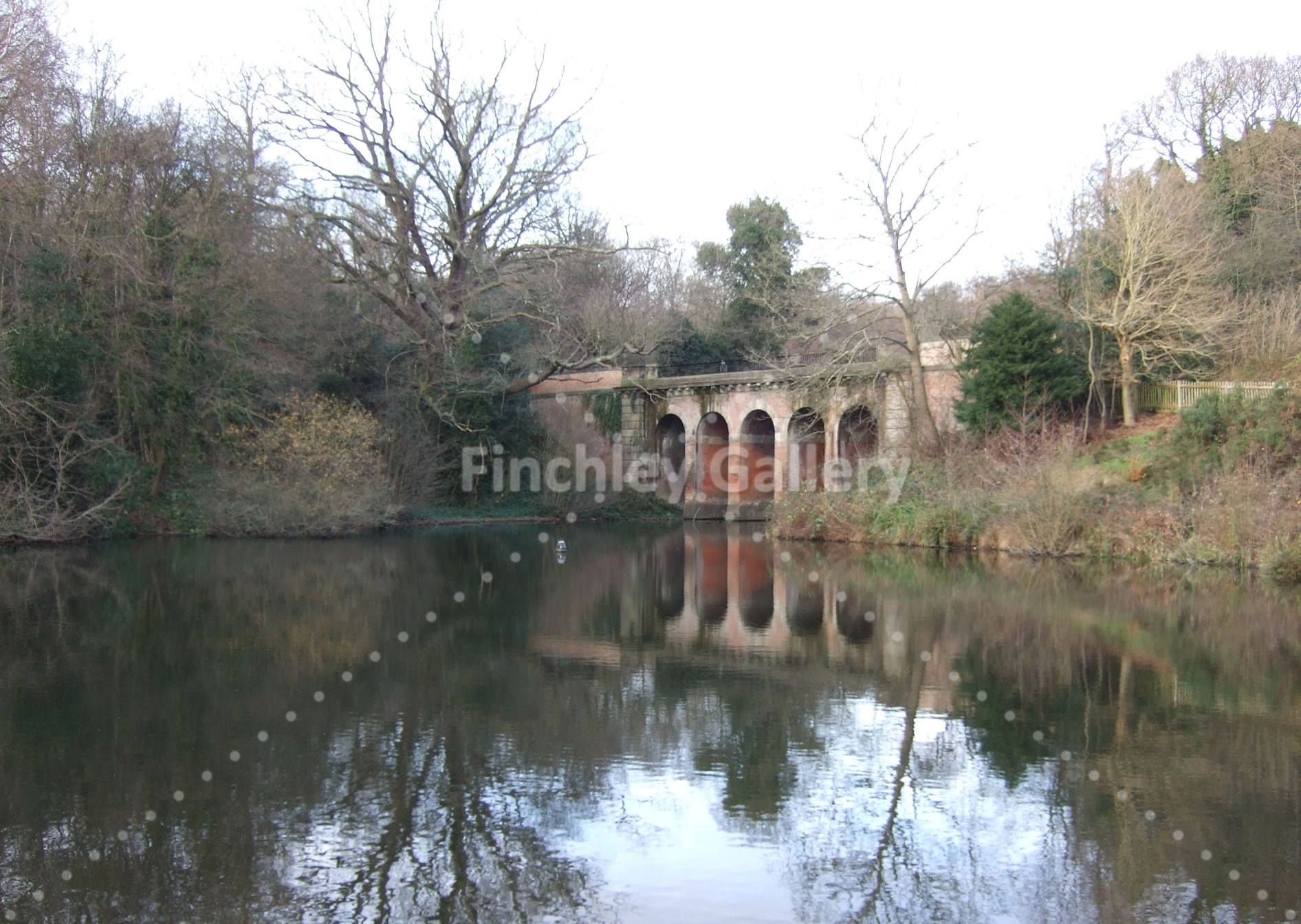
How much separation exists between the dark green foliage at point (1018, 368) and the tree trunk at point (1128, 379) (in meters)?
0.96

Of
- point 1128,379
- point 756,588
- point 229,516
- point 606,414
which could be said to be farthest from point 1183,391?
point 229,516

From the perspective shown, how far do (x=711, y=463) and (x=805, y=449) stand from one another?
3.48m

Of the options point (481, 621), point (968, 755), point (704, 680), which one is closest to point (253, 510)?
point (481, 621)

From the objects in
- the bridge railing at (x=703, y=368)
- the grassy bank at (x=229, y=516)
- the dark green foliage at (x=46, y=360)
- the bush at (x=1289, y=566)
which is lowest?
the bush at (x=1289, y=566)

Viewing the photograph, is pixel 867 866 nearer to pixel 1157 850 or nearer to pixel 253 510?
pixel 1157 850

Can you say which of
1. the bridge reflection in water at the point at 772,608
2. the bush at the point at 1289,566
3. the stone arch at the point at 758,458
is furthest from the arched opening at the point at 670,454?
the bush at the point at 1289,566

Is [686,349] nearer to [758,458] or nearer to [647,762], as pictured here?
[758,458]

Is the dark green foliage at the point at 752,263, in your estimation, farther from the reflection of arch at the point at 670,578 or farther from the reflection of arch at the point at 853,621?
the reflection of arch at the point at 853,621

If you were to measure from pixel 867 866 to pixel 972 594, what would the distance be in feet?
30.1

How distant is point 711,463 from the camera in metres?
34.9

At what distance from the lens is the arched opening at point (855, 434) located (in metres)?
28.9

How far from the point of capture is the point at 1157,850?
16.1ft

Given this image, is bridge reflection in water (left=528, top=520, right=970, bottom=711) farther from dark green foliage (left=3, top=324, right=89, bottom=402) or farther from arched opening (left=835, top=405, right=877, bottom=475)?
arched opening (left=835, top=405, right=877, bottom=475)

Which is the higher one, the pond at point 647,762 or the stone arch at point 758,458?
the stone arch at point 758,458
